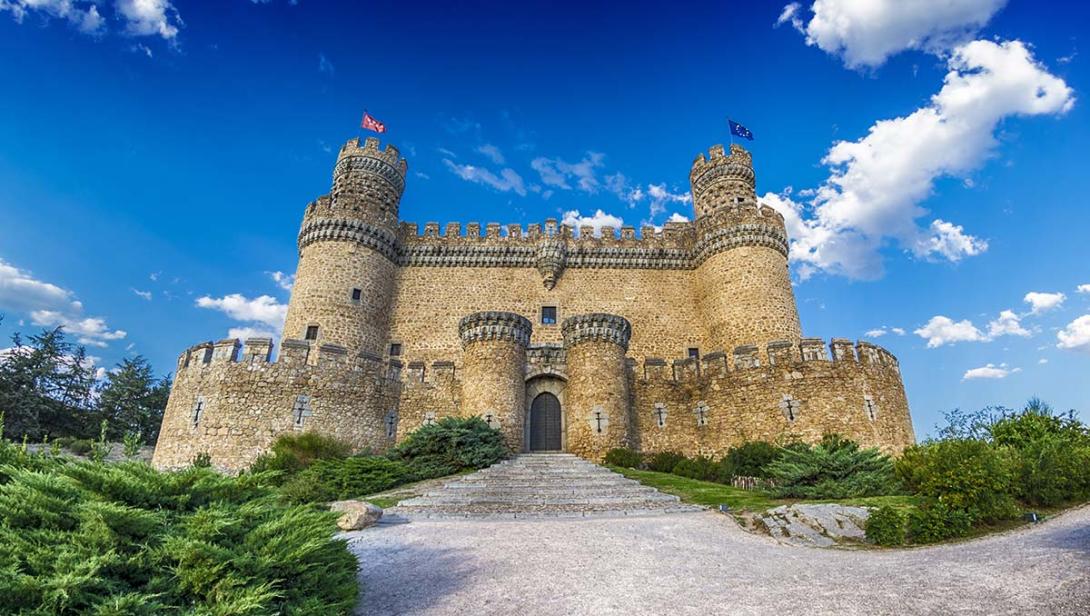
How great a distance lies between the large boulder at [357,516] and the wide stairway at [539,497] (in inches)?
42.5

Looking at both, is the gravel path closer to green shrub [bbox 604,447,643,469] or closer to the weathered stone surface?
the weathered stone surface

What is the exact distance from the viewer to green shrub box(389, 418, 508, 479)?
14789 millimetres

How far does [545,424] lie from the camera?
775 inches

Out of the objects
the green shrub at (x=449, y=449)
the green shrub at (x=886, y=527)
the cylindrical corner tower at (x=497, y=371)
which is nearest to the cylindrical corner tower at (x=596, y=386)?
the cylindrical corner tower at (x=497, y=371)

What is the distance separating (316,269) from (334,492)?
14094mm

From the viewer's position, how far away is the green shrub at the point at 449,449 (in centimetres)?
1479

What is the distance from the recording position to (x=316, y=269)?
76.1ft

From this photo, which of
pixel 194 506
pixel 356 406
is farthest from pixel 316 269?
pixel 194 506

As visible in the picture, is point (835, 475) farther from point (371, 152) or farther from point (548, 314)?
point (371, 152)

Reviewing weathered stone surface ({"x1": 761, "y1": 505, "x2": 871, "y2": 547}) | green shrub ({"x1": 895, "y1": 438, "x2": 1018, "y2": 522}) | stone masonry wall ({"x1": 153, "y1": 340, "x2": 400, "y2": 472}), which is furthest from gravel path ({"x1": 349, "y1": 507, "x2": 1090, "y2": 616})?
stone masonry wall ({"x1": 153, "y1": 340, "x2": 400, "y2": 472})

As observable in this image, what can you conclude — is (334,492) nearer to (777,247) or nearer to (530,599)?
(530,599)

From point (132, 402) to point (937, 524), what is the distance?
39859 millimetres

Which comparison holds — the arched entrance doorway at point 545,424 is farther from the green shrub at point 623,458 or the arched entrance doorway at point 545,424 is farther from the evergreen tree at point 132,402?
the evergreen tree at point 132,402

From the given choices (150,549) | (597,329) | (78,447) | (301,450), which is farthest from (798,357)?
(78,447)
